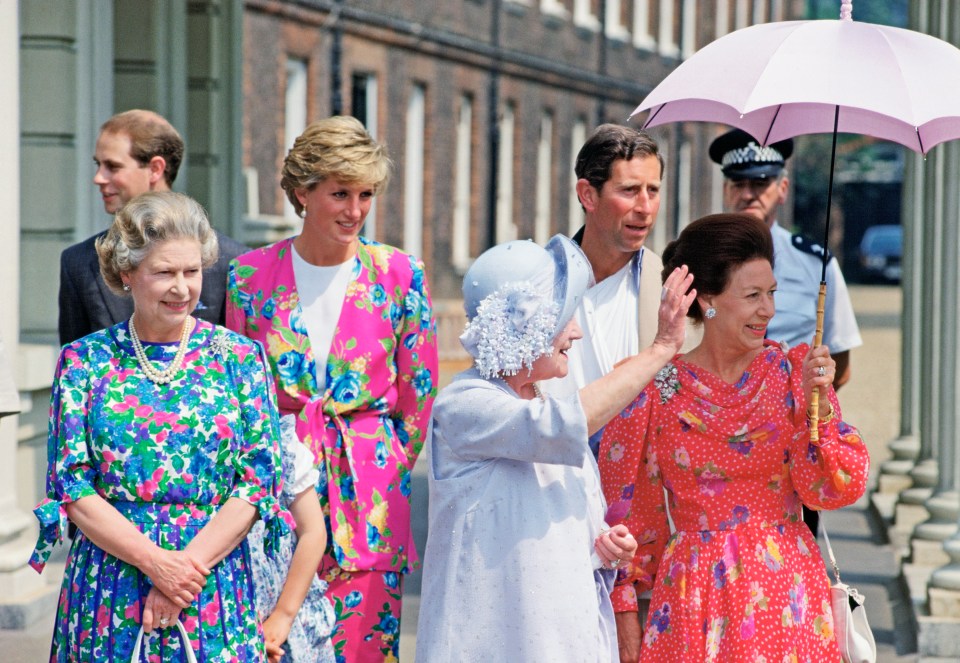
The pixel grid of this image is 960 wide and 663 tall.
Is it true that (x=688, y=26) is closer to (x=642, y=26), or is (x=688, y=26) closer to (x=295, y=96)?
(x=642, y=26)

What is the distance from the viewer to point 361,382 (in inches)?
173

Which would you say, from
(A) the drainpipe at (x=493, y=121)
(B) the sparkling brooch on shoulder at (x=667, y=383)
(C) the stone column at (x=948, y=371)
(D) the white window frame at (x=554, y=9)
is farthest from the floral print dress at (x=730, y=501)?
(D) the white window frame at (x=554, y=9)

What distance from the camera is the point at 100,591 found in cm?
372

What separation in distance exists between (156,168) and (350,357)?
131 centimetres

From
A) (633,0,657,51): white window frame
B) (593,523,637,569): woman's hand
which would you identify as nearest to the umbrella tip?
(593,523,637,569): woman's hand

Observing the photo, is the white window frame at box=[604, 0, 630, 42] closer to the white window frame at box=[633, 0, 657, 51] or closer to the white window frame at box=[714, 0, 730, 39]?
the white window frame at box=[633, 0, 657, 51]

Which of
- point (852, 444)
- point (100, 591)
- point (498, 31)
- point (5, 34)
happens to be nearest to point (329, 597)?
point (100, 591)

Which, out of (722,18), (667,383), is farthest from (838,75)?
(722,18)

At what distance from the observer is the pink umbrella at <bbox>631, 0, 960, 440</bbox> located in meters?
4.01

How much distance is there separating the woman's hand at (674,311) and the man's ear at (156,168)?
2245mm

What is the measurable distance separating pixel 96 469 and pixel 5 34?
376 cm

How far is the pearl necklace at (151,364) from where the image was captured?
147 inches

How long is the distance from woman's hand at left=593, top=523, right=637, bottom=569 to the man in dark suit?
1911 mm

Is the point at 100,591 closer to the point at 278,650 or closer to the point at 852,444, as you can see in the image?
the point at 278,650
